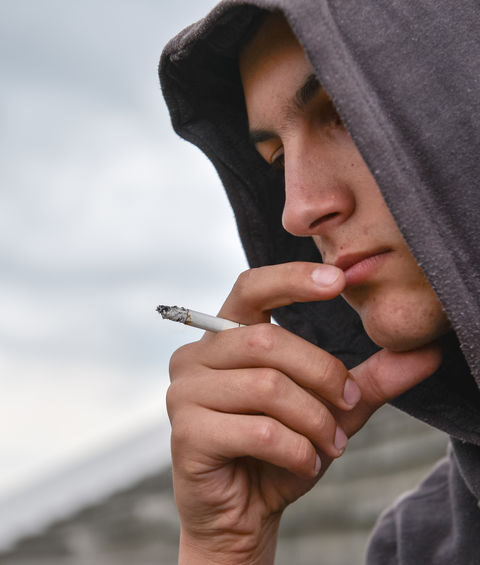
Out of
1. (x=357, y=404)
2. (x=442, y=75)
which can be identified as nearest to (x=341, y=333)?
(x=357, y=404)

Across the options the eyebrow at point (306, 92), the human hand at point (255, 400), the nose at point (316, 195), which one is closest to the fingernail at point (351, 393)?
the human hand at point (255, 400)

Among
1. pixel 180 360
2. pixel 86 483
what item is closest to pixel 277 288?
pixel 180 360

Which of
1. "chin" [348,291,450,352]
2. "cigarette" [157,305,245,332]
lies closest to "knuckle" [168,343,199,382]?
"cigarette" [157,305,245,332]

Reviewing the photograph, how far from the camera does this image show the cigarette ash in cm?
140

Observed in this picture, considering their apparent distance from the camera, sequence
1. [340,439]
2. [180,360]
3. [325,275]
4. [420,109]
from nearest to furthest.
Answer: [420,109]
[325,275]
[340,439]
[180,360]

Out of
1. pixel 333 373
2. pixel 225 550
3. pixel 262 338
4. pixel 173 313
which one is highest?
pixel 173 313

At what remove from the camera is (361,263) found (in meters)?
1.39

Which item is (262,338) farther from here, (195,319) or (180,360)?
(180,360)

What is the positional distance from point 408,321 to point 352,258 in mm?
169

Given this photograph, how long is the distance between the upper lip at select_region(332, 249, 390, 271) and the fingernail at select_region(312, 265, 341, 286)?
4 cm

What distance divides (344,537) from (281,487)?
1.78 meters

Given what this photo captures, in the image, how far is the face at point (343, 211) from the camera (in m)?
1.37

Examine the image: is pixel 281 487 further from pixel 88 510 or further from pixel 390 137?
pixel 88 510

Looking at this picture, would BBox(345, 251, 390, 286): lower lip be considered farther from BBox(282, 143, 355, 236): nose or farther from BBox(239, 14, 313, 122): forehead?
BBox(239, 14, 313, 122): forehead
